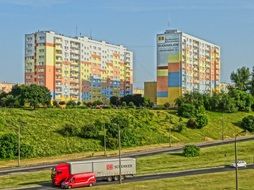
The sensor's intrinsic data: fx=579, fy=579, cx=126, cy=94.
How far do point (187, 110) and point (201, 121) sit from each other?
8020mm

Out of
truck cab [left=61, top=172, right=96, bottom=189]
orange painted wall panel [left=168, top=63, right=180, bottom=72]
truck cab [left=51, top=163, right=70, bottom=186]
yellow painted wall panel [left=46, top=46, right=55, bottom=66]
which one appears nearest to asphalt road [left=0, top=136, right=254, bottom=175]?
truck cab [left=51, top=163, right=70, bottom=186]

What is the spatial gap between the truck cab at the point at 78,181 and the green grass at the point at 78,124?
34985 mm

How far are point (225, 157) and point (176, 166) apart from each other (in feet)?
49.7

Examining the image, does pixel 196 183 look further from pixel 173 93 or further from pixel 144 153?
pixel 173 93

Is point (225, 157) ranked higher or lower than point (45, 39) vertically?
lower

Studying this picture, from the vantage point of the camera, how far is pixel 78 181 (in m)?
79.1

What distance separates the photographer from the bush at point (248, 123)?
15538cm

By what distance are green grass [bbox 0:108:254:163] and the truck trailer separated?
3242 cm

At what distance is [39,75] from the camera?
193000 mm

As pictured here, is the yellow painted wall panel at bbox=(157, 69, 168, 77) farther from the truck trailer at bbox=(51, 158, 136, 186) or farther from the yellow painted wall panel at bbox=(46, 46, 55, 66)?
the truck trailer at bbox=(51, 158, 136, 186)

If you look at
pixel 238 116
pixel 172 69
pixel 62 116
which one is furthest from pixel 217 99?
pixel 62 116

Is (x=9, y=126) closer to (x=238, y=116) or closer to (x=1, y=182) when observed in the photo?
(x=1, y=182)

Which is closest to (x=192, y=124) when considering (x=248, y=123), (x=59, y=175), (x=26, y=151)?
(x=248, y=123)

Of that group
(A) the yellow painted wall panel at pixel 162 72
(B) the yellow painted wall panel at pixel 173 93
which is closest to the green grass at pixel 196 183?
(B) the yellow painted wall panel at pixel 173 93
